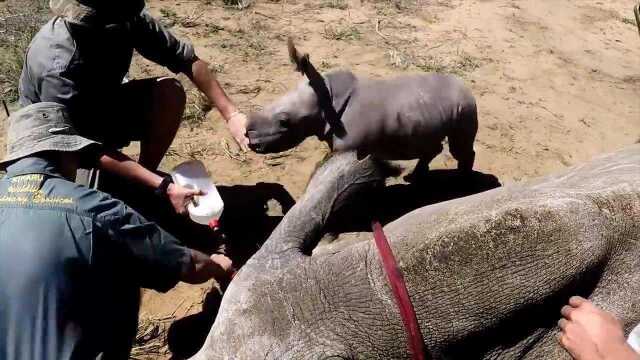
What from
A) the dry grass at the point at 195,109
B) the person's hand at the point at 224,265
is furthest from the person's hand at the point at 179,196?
the dry grass at the point at 195,109

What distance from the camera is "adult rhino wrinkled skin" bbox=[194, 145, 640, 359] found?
229 cm

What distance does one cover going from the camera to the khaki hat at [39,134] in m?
2.81

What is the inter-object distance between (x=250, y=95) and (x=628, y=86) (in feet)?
13.5

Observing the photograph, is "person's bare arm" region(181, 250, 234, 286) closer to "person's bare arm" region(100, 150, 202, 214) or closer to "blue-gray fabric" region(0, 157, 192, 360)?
"blue-gray fabric" region(0, 157, 192, 360)

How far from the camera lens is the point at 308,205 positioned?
8.16ft

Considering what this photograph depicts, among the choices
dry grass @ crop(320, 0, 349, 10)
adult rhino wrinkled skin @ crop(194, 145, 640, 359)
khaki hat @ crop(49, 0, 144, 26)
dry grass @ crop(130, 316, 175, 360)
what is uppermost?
khaki hat @ crop(49, 0, 144, 26)

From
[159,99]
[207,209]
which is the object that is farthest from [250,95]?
[207,209]

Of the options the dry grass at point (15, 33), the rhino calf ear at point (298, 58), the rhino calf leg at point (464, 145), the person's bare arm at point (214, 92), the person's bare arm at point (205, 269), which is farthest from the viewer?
the dry grass at point (15, 33)

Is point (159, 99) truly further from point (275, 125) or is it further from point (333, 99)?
point (333, 99)

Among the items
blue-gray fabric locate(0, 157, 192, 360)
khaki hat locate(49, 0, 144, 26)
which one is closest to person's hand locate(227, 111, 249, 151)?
khaki hat locate(49, 0, 144, 26)

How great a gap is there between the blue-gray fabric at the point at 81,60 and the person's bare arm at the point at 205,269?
4.32 ft

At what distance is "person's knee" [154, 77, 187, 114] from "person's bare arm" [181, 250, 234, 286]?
157cm

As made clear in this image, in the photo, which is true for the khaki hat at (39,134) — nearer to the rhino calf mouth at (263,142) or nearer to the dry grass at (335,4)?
the rhino calf mouth at (263,142)

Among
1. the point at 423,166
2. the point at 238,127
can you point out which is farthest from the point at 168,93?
the point at 423,166
